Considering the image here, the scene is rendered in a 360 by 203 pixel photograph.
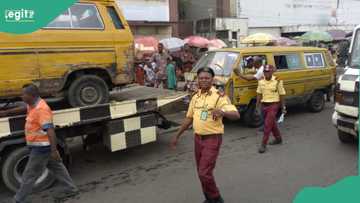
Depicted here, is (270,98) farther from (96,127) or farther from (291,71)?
(96,127)

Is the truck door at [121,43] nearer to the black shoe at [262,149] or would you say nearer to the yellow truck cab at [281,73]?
the yellow truck cab at [281,73]

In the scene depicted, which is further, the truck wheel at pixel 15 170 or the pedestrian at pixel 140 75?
the pedestrian at pixel 140 75

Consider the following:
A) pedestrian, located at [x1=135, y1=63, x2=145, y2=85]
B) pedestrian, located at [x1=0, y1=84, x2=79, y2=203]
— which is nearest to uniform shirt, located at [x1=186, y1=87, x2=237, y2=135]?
pedestrian, located at [x1=0, y1=84, x2=79, y2=203]

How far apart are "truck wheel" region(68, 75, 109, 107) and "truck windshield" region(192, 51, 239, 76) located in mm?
2886

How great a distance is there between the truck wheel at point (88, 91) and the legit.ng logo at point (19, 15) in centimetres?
116

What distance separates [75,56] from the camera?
20.2 ft

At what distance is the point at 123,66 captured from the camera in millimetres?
6715

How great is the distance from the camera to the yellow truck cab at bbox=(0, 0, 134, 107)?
18.8ft

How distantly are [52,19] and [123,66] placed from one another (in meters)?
1.37

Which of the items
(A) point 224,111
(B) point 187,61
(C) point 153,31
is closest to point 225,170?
(A) point 224,111

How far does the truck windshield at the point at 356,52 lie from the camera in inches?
272

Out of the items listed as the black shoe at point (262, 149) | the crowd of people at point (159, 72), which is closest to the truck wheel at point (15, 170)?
the black shoe at point (262, 149)

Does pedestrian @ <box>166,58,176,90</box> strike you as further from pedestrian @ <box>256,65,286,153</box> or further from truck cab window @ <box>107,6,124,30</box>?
truck cab window @ <box>107,6,124,30</box>

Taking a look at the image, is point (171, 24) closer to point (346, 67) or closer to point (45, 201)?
point (346, 67)
